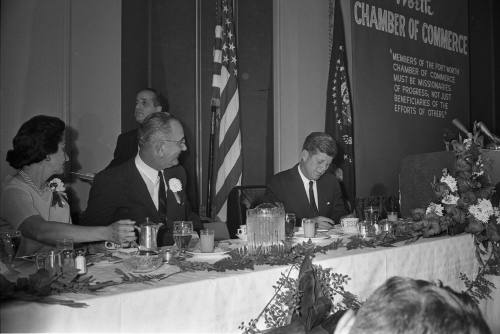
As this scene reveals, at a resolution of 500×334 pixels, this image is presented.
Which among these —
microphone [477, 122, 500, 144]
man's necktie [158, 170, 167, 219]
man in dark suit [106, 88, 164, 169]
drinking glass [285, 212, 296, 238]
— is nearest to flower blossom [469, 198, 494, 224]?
microphone [477, 122, 500, 144]

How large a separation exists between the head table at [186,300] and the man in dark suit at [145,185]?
41.0 inches

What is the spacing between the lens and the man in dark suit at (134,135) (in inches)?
169

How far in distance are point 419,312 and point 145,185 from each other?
8.01ft

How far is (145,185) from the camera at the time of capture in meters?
3.00

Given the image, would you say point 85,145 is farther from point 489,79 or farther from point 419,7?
point 489,79

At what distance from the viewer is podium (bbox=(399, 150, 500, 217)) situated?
3.40m

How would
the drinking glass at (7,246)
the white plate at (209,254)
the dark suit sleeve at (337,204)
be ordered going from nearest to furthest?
the drinking glass at (7,246) → the white plate at (209,254) → the dark suit sleeve at (337,204)

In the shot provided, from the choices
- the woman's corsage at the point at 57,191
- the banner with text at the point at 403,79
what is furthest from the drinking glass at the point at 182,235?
the banner with text at the point at 403,79

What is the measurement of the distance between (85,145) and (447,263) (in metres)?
3.34

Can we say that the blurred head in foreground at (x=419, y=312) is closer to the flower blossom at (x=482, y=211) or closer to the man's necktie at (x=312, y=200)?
the flower blossom at (x=482, y=211)

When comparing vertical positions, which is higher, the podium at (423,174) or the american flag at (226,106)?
the american flag at (226,106)

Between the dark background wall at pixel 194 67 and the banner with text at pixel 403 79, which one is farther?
the banner with text at pixel 403 79

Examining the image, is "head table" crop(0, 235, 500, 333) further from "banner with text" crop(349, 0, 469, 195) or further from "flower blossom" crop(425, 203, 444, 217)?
"banner with text" crop(349, 0, 469, 195)

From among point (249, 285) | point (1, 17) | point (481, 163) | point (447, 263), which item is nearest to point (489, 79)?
point (481, 163)
